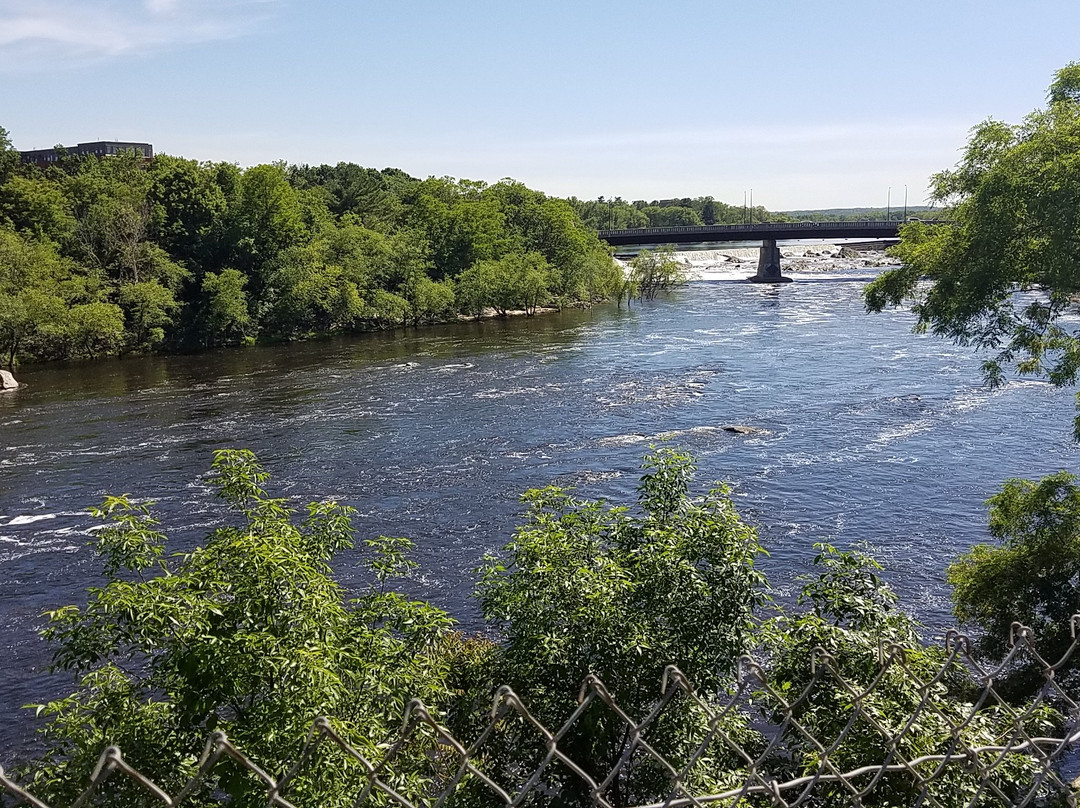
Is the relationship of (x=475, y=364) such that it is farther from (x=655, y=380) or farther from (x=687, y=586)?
(x=687, y=586)

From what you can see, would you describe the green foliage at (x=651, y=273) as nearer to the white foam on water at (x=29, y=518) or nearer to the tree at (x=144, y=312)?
the tree at (x=144, y=312)

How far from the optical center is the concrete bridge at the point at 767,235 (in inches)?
3600

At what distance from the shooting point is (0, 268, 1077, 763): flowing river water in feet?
67.4

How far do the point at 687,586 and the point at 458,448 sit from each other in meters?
20.7

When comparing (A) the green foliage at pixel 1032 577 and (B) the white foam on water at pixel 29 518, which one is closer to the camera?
(A) the green foliage at pixel 1032 577

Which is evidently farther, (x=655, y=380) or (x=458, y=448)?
(x=655, y=380)

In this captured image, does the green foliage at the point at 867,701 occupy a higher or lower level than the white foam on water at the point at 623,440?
higher

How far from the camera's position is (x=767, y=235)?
308 feet

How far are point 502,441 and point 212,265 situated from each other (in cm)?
3797

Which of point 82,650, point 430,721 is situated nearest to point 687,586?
point 82,650

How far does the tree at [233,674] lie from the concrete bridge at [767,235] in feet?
290

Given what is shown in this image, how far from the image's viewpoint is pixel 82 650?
7.97 m

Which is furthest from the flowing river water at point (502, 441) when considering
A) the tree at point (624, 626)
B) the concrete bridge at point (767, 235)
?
the concrete bridge at point (767, 235)

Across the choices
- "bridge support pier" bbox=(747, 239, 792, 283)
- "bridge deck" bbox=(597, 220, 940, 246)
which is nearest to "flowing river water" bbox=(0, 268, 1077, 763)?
"bridge support pier" bbox=(747, 239, 792, 283)
